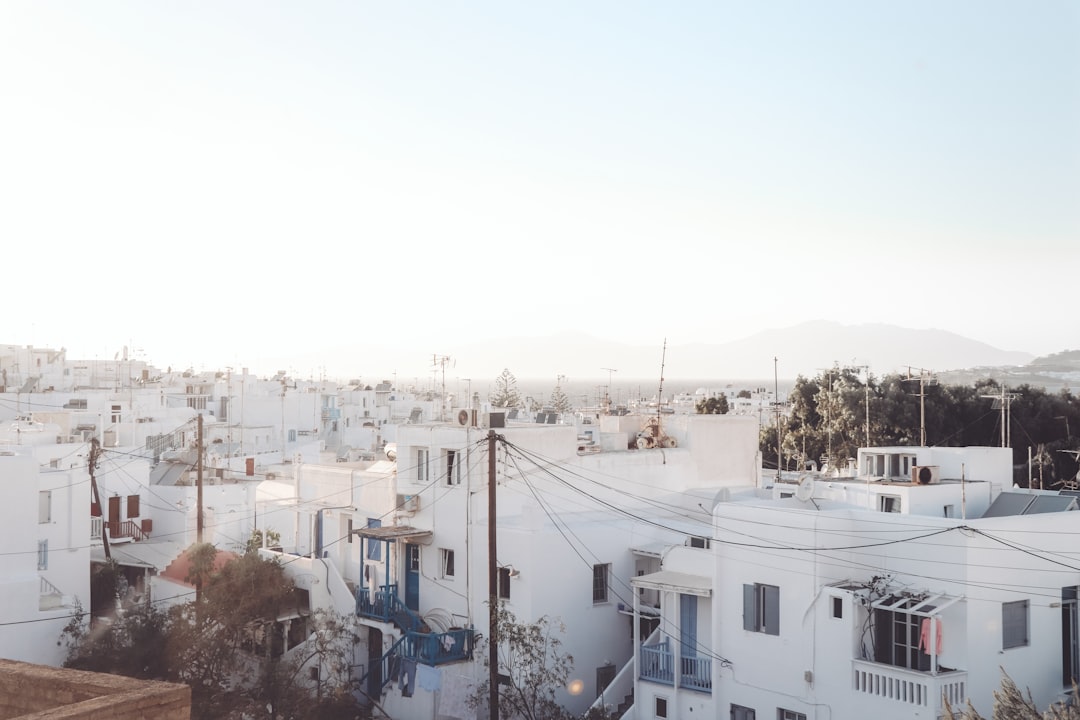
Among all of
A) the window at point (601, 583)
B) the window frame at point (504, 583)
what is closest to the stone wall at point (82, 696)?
the window frame at point (504, 583)

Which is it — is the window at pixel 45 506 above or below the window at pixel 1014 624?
above

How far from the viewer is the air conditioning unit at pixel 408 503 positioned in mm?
31047

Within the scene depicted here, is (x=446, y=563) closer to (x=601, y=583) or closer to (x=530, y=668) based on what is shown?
(x=601, y=583)

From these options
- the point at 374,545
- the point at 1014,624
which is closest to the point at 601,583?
the point at 374,545

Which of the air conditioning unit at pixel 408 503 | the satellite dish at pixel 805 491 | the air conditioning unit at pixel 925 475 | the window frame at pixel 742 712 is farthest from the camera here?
the air conditioning unit at pixel 408 503

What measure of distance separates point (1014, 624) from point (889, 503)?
537 centimetres

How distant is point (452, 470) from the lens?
3028 cm

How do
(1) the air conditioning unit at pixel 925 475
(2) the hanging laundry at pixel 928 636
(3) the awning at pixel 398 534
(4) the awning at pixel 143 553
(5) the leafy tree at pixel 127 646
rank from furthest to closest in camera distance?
(4) the awning at pixel 143 553
(5) the leafy tree at pixel 127 646
(3) the awning at pixel 398 534
(1) the air conditioning unit at pixel 925 475
(2) the hanging laundry at pixel 928 636

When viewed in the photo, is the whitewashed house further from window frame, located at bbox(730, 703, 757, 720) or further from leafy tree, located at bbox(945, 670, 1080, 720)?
leafy tree, located at bbox(945, 670, 1080, 720)

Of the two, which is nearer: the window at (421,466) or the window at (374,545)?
the window at (421,466)

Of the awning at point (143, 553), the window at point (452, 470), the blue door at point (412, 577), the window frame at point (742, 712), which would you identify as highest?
the window at point (452, 470)

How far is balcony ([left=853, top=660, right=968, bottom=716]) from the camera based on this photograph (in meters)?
19.2

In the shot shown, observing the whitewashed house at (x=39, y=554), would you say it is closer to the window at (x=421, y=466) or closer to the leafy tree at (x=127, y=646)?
the leafy tree at (x=127, y=646)

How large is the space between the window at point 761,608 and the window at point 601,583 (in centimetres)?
609
